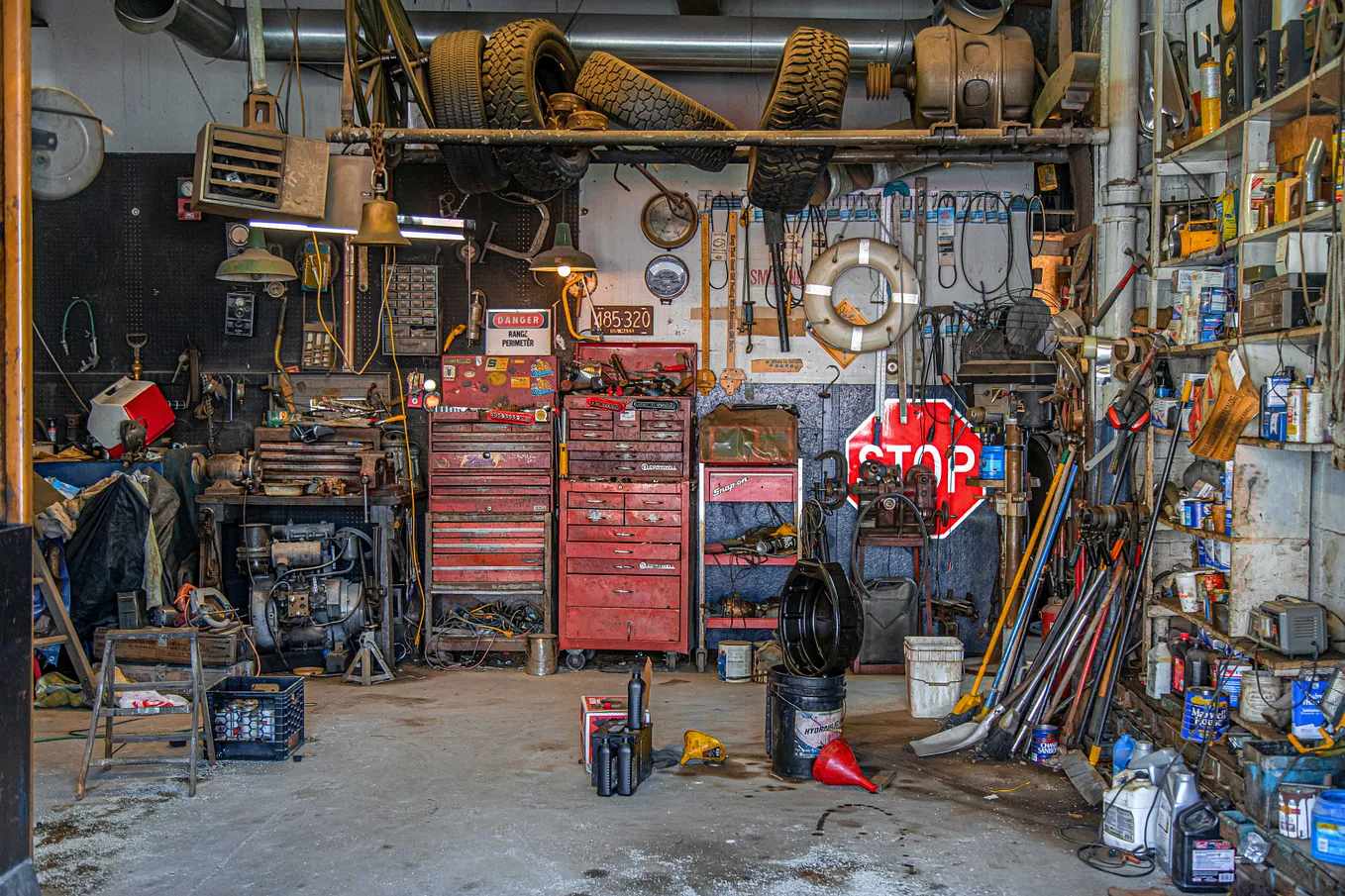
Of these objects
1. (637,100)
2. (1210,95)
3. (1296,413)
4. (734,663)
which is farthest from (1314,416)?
(734,663)

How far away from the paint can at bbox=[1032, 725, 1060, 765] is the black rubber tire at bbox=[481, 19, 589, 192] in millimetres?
3430

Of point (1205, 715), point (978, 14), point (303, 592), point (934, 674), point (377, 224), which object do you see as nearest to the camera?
point (1205, 715)

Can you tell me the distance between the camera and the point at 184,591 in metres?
5.71

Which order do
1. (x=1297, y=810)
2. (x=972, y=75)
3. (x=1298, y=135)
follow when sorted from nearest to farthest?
1. (x=1297, y=810)
2. (x=1298, y=135)
3. (x=972, y=75)

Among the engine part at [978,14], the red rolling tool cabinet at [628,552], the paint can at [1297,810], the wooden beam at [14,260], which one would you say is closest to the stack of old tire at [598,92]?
the engine part at [978,14]

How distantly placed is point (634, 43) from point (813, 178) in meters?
1.46

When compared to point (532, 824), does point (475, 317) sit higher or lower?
higher

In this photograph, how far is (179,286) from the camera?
6.80m

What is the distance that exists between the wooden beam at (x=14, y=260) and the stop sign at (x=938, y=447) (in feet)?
17.3

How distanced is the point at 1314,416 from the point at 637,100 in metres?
3.08

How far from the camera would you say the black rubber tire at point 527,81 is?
4902 mm

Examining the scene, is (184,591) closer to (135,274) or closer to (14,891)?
(135,274)

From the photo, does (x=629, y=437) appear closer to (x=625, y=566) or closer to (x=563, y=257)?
(x=625, y=566)

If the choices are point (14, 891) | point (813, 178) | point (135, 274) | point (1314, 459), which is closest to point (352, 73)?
point (813, 178)
